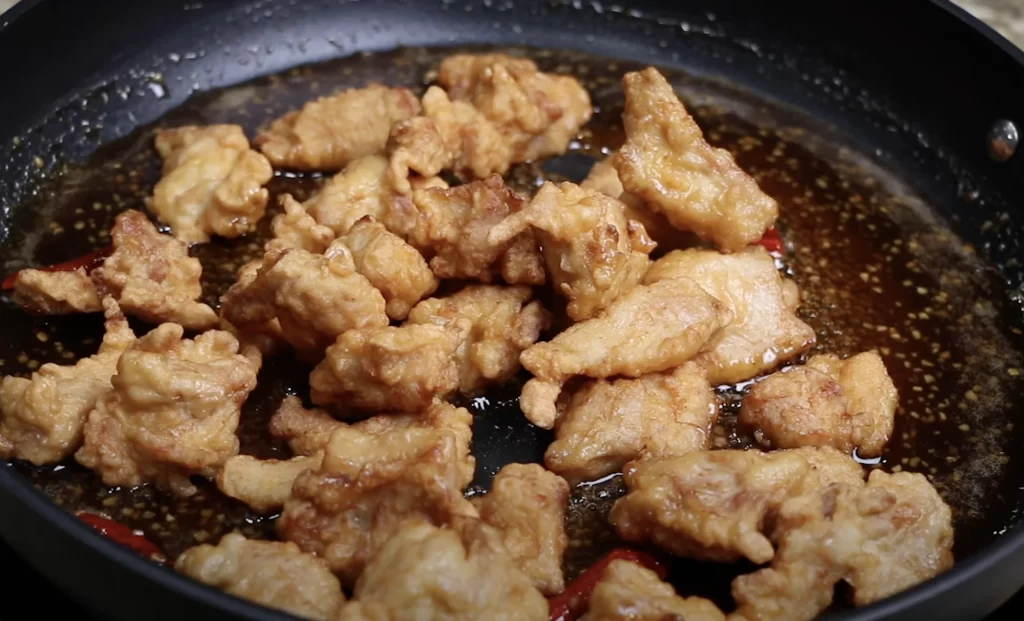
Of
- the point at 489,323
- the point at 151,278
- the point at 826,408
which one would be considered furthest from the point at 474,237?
the point at 826,408

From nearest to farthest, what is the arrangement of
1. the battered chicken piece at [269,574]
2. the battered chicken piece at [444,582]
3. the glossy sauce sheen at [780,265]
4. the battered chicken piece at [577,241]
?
1. the battered chicken piece at [444,582]
2. the battered chicken piece at [269,574]
3. the glossy sauce sheen at [780,265]
4. the battered chicken piece at [577,241]

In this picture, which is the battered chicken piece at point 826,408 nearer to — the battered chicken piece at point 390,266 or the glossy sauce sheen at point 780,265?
the glossy sauce sheen at point 780,265

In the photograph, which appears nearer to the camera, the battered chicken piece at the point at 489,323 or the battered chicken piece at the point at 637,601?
the battered chicken piece at the point at 637,601

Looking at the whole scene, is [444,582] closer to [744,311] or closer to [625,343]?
[625,343]

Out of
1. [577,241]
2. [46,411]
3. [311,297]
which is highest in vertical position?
[577,241]

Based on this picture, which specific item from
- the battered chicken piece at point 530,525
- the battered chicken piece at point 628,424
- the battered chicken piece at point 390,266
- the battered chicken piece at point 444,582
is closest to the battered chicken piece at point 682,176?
the battered chicken piece at point 628,424

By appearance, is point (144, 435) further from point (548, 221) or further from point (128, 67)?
point (128, 67)

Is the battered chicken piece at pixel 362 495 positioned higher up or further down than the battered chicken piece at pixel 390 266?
further down
